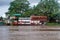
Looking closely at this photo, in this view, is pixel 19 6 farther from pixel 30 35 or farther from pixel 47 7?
pixel 30 35

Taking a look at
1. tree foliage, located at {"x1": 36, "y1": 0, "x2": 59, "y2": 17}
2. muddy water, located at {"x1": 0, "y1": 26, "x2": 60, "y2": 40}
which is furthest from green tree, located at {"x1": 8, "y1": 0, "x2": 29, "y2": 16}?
muddy water, located at {"x1": 0, "y1": 26, "x2": 60, "y2": 40}

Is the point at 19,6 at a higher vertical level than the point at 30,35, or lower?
higher

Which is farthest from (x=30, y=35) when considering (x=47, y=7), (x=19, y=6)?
(x=19, y=6)

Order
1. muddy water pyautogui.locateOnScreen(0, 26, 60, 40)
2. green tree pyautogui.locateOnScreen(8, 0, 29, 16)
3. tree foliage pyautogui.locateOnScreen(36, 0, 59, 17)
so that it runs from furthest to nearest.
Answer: green tree pyautogui.locateOnScreen(8, 0, 29, 16), tree foliage pyautogui.locateOnScreen(36, 0, 59, 17), muddy water pyautogui.locateOnScreen(0, 26, 60, 40)

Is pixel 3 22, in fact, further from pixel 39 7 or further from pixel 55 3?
pixel 55 3

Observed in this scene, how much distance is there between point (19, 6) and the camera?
48344 mm

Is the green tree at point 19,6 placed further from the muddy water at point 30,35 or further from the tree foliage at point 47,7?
the muddy water at point 30,35

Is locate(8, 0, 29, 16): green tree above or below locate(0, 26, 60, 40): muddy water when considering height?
above

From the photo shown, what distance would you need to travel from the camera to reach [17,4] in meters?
48.3

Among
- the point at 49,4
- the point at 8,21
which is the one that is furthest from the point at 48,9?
the point at 8,21

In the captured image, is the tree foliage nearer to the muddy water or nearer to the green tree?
the green tree

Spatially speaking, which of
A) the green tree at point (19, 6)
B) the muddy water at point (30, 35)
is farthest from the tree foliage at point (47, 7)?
the muddy water at point (30, 35)

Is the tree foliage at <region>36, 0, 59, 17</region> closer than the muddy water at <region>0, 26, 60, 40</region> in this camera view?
No

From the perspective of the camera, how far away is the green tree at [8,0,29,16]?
48.2 m
